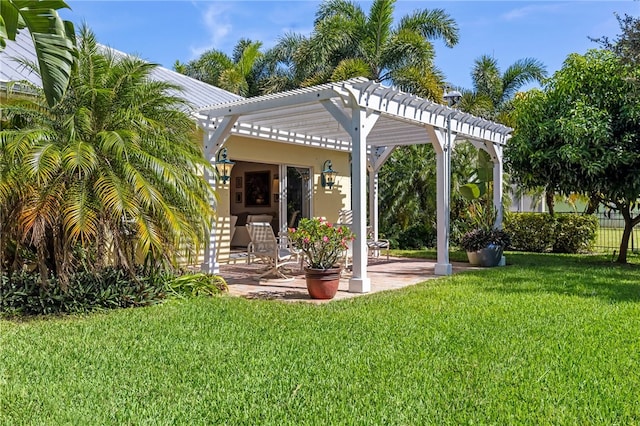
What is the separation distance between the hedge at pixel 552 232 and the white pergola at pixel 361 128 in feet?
15.8

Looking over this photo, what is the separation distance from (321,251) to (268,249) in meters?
1.95

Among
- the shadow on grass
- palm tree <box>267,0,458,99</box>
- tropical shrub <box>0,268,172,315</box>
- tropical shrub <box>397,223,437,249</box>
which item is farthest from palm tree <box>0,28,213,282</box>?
palm tree <box>267,0,458,99</box>

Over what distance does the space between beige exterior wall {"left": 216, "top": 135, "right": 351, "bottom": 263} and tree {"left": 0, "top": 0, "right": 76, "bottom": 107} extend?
6879 millimetres

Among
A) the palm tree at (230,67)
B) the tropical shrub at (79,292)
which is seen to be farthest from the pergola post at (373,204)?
the palm tree at (230,67)

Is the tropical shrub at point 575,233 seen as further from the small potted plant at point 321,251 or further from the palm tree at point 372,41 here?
the small potted plant at point 321,251

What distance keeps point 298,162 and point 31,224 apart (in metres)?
8.59

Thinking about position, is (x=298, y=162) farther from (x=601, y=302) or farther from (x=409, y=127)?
(x=601, y=302)

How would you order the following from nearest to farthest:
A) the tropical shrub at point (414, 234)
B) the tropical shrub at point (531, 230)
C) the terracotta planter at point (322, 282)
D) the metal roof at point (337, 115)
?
the terracotta planter at point (322, 282)
the metal roof at point (337, 115)
the tropical shrub at point (531, 230)
the tropical shrub at point (414, 234)

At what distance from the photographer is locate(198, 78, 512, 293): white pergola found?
802 cm

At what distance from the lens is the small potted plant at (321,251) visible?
7.42m

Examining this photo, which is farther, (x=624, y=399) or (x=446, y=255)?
(x=446, y=255)

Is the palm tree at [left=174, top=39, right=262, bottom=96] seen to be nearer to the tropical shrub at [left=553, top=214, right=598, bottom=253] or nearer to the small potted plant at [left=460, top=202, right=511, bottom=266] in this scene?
the tropical shrub at [left=553, top=214, right=598, bottom=253]

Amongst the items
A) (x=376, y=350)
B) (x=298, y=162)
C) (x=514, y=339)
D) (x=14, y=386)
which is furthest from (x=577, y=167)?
(x=14, y=386)

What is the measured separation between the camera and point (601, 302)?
7125 mm
